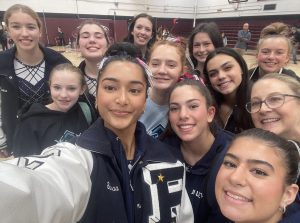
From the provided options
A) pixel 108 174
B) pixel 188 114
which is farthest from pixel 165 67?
pixel 108 174

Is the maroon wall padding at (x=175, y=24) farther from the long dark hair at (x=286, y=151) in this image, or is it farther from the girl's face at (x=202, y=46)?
the long dark hair at (x=286, y=151)

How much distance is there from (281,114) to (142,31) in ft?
6.62

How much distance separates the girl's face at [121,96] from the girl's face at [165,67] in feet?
2.29

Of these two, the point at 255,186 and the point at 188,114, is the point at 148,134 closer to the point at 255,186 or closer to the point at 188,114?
the point at 188,114

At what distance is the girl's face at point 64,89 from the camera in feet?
6.77

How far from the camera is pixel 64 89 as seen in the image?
82.3 inches

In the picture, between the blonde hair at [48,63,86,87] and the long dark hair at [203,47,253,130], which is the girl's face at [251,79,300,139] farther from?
the blonde hair at [48,63,86,87]

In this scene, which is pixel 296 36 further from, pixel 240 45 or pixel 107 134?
pixel 107 134

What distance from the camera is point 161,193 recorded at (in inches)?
49.9

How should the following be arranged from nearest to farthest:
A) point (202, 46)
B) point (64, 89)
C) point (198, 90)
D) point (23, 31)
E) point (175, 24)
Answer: point (198, 90), point (64, 89), point (23, 31), point (202, 46), point (175, 24)

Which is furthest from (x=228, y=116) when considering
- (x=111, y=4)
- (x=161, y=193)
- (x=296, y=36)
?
(x=111, y=4)

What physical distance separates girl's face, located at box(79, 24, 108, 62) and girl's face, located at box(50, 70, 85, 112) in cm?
36

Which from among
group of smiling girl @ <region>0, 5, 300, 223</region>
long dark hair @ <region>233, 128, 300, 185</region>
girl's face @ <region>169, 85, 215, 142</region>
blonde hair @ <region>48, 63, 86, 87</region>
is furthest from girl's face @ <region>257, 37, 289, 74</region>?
blonde hair @ <region>48, 63, 86, 87</region>

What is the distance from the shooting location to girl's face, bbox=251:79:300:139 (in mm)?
1743
